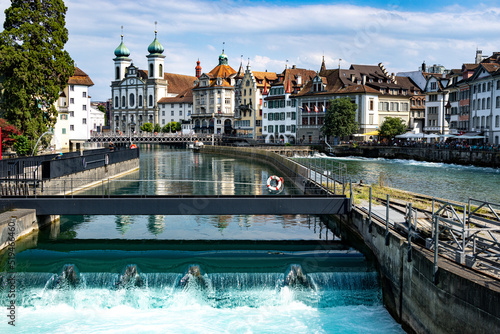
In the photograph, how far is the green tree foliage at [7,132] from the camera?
171 ft

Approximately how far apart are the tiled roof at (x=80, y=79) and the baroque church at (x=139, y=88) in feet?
265

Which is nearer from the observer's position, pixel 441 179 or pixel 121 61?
pixel 441 179

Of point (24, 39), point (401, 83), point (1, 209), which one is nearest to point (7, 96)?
point (24, 39)

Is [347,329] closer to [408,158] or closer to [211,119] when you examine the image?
[408,158]

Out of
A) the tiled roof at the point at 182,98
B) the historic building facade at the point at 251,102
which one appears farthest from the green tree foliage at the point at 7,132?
the tiled roof at the point at 182,98

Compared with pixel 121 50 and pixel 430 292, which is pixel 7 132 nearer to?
pixel 430 292

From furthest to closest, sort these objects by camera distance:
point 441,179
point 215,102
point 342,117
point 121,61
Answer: point 121,61 → point 215,102 → point 342,117 → point 441,179

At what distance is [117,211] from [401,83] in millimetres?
95906

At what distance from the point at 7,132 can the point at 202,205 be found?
1406 inches

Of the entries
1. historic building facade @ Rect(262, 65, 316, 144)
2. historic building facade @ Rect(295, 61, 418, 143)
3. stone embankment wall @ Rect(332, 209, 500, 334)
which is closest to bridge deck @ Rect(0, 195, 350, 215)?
stone embankment wall @ Rect(332, 209, 500, 334)

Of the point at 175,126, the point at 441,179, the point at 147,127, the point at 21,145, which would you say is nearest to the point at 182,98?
the point at 175,126

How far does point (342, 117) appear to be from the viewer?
3794 inches

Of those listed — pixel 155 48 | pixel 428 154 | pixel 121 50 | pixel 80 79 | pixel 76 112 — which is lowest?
pixel 428 154

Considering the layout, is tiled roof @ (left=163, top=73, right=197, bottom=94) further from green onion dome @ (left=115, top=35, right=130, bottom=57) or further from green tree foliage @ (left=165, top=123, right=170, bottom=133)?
green tree foliage @ (left=165, top=123, right=170, bottom=133)
